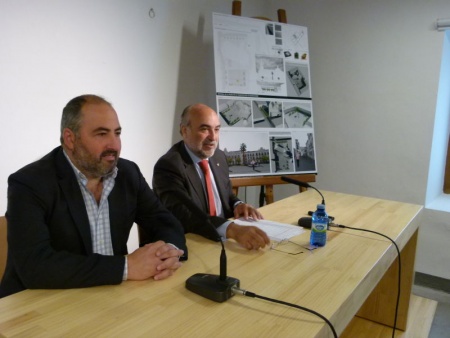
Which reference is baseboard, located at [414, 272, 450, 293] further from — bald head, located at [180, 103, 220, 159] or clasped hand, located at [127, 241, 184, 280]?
clasped hand, located at [127, 241, 184, 280]

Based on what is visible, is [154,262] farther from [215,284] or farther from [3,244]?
[3,244]

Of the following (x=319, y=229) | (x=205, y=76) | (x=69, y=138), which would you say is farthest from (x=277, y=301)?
(x=205, y=76)

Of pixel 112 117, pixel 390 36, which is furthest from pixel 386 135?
pixel 112 117

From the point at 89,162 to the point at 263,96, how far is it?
1.92m

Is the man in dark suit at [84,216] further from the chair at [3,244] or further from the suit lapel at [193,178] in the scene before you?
the suit lapel at [193,178]

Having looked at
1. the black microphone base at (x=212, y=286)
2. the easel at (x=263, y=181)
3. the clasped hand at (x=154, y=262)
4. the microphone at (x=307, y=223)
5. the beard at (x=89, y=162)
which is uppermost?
the beard at (x=89, y=162)

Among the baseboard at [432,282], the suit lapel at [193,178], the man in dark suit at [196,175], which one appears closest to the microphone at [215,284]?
the man in dark suit at [196,175]

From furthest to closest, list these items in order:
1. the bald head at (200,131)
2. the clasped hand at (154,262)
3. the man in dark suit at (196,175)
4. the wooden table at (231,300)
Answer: the bald head at (200,131) → the man in dark suit at (196,175) → the clasped hand at (154,262) → the wooden table at (231,300)

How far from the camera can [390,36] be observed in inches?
117

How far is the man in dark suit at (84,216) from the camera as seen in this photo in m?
1.02

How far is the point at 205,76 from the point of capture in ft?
10.2

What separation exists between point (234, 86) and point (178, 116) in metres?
0.50

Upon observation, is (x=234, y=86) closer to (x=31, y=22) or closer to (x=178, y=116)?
(x=178, y=116)

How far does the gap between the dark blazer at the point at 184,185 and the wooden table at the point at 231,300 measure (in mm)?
206
